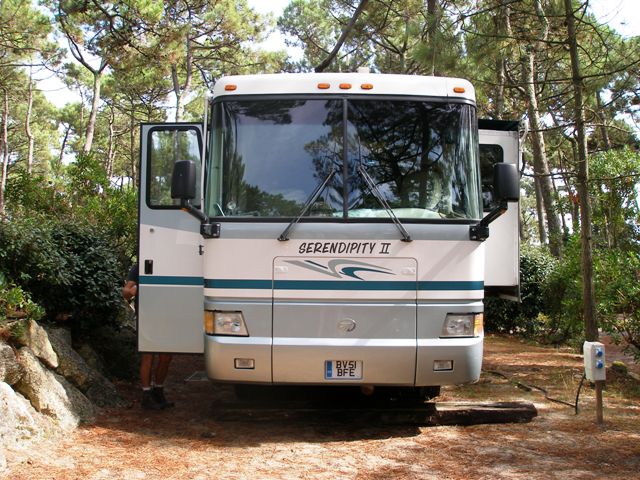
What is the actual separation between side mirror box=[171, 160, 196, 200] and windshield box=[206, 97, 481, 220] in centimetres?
28

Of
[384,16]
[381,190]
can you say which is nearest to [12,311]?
[381,190]

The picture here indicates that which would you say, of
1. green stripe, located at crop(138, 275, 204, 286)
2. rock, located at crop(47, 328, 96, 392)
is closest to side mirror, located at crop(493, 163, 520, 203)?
green stripe, located at crop(138, 275, 204, 286)

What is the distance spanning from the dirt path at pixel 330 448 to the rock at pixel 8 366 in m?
0.60

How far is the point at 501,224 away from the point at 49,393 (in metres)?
4.77

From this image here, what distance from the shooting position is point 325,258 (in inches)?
220

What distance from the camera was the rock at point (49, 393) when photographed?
558cm

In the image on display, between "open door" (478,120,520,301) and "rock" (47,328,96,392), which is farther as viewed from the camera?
"open door" (478,120,520,301)

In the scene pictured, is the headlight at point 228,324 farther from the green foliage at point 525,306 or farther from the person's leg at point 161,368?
the green foliage at point 525,306

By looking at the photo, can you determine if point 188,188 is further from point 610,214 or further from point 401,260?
point 610,214

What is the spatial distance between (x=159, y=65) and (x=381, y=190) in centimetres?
1063

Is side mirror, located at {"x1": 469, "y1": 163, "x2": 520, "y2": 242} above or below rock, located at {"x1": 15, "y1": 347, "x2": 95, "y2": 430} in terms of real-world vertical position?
above

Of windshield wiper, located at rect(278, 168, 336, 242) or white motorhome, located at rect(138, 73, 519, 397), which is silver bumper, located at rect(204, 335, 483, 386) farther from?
windshield wiper, located at rect(278, 168, 336, 242)

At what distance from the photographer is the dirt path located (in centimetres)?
488

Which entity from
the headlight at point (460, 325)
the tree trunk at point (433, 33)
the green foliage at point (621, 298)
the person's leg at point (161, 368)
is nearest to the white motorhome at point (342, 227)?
the headlight at point (460, 325)
